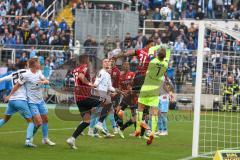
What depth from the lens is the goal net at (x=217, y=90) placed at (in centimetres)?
1510

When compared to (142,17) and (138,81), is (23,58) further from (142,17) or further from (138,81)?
(138,81)

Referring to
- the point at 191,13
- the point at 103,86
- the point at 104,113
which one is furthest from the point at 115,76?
the point at 191,13

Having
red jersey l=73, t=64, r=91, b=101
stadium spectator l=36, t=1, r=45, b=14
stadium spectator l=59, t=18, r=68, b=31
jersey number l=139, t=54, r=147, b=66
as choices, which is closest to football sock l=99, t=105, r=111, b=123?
jersey number l=139, t=54, r=147, b=66

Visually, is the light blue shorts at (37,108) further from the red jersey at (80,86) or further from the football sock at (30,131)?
the red jersey at (80,86)

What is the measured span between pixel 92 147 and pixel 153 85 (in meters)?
2.81

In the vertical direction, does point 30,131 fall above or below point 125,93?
below

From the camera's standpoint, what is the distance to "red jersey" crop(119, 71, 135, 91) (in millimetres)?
19797

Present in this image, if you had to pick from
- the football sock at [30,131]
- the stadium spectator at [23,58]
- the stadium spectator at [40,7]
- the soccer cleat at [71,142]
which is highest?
the stadium spectator at [40,7]

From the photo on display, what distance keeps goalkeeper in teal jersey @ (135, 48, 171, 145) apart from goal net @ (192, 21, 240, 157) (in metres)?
1.07

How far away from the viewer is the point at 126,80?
19.9 meters

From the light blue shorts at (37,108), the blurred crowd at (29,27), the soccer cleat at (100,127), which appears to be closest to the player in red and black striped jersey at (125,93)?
the soccer cleat at (100,127)

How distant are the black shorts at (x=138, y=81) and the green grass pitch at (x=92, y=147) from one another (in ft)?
4.56

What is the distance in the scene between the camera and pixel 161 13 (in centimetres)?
3916

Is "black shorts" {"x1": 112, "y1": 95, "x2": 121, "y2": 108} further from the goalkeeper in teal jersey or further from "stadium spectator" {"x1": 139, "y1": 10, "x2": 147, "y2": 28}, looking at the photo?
"stadium spectator" {"x1": 139, "y1": 10, "x2": 147, "y2": 28}
